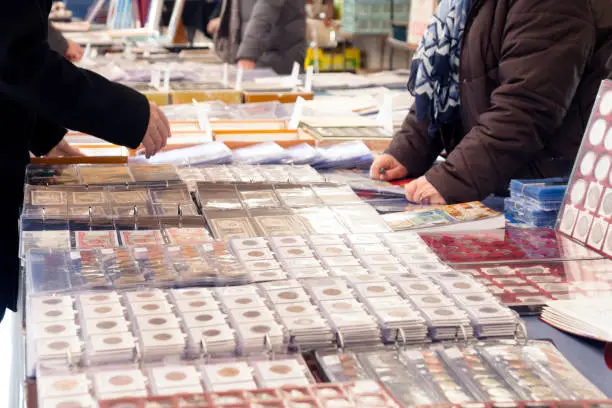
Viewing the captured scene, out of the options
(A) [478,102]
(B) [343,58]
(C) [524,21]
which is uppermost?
(C) [524,21]

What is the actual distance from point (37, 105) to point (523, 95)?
1260 mm

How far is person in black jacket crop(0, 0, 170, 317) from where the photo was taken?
1863 mm

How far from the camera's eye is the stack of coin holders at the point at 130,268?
1.52 meters

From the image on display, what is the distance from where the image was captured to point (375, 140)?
3182 mm

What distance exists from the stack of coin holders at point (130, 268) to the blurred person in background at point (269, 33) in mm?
4015

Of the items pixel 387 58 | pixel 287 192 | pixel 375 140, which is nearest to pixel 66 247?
pixel 287 192

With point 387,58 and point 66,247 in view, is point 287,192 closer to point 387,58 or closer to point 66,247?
point 66,247

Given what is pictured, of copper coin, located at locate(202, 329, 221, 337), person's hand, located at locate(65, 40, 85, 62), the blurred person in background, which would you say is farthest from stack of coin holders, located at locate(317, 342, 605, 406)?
person's hand, located at locate(65, 40, 85, 62)

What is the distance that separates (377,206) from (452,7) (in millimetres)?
674

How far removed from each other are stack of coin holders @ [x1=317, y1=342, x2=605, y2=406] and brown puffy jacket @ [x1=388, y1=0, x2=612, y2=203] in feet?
3.60

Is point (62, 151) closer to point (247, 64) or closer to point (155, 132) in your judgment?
point (155, 132)

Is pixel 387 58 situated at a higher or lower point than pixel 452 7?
lower

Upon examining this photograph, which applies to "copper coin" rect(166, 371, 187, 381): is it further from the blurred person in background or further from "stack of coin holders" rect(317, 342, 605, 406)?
the blurred person in background

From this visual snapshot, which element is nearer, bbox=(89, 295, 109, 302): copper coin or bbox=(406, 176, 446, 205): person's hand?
bbox=(89, 295, 109, 302): copper coin
